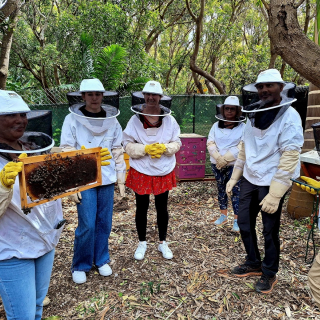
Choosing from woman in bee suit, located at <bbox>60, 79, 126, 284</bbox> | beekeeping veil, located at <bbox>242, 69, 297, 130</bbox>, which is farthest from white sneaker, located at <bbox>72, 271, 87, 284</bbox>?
beekeeping veil, located at <bbox>242, 69, 297, 130</bbox>

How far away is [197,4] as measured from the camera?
12.8 m

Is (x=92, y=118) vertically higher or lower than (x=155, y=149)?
higher

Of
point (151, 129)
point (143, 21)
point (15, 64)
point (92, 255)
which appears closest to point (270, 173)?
point (151, 129)

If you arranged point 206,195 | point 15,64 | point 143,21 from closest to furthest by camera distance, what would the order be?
point 206,195 → point 143,21 → point 15,64

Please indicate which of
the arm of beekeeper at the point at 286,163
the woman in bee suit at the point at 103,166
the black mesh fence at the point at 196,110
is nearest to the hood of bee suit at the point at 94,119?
the woman in bee suit at the point at 103,166

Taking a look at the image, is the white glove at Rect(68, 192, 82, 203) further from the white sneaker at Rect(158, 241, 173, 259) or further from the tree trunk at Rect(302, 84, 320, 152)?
the tree trunk at Rect(302, 84, 320, 152)

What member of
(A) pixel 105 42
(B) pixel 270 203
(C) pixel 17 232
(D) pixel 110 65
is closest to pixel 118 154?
(C) pixel 17 232

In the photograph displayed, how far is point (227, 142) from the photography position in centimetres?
400

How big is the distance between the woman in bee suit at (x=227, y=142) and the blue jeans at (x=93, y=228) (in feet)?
5.91

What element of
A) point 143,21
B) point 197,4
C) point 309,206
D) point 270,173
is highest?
point 197,4

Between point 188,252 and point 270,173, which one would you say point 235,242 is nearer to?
point 188,252

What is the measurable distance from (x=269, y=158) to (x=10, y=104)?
201 centimetres

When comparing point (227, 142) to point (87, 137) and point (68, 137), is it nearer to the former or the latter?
point (87, 137)

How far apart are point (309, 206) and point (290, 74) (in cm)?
1150
